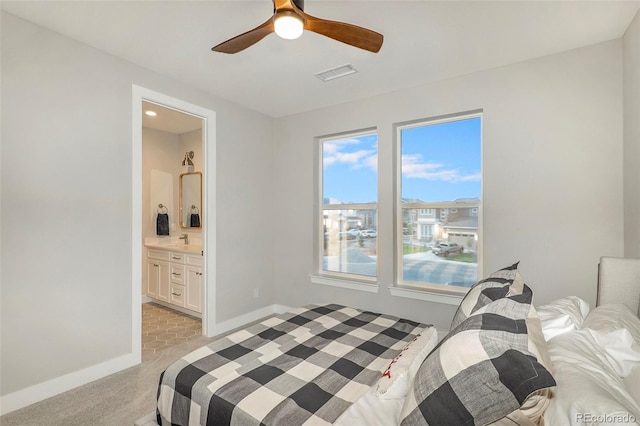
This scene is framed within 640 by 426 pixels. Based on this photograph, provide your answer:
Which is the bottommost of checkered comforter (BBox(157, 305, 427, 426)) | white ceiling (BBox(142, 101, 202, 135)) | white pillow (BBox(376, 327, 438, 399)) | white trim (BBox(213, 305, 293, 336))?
white trim (BBox(213, 305, 293, 336))

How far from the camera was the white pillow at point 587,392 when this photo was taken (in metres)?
0.72

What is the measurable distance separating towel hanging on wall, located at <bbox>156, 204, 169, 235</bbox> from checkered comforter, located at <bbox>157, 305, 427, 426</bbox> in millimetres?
3643

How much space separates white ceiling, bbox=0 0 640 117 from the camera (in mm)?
2039

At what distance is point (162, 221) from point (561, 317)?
512cm

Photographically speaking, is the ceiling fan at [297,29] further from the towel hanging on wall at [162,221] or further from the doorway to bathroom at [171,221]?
the towel hanging on wall at [162,221]

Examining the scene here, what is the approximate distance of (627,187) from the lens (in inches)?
89.3

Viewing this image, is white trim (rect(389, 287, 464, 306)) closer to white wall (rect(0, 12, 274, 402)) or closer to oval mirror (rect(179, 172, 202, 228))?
white wall (rect(0, 12, 274, 402))

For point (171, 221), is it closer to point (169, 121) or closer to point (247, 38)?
point (169, 121)

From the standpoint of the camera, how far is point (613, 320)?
128 cm

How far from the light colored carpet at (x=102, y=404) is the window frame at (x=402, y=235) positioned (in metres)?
2.43

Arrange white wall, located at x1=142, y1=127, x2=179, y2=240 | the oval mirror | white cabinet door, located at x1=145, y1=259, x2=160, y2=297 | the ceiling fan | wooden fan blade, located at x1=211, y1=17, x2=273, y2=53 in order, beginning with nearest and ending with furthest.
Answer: the ceiling fan
wooden fan blade, located at x1=211, y1=17, x2=273, y2=53
white cabinet door, located at x1=145, y1=259, x2=160, y2=297
white wall, located at x1=142, y1=127, x2=179, y2=240
the oval mirror

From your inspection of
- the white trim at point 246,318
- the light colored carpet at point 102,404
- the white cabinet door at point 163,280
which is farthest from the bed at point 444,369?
the white cabinet door at point 163,280

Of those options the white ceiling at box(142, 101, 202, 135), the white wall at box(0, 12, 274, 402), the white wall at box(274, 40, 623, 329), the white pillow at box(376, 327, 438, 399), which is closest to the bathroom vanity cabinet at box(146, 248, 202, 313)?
the white wall at box(0, 12, 274, 402)

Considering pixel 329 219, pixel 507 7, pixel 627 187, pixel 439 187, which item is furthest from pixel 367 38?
pixel 329 219
